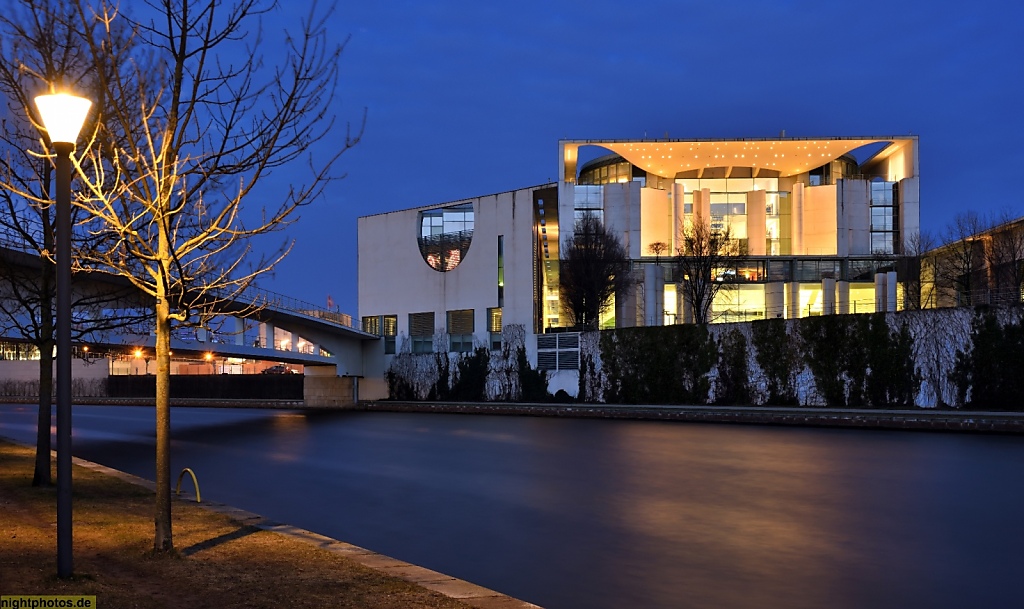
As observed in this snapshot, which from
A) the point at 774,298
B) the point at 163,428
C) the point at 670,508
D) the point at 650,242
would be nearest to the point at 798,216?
the point at 774,298

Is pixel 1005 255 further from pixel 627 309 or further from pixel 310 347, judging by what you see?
pixel 310 347

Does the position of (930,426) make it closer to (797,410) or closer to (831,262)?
(797,410)

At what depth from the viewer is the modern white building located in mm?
64000

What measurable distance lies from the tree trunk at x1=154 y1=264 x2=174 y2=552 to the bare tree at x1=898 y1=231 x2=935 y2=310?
6280 centimetres

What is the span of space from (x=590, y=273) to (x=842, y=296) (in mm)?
19233

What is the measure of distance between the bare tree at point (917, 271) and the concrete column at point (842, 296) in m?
3.85

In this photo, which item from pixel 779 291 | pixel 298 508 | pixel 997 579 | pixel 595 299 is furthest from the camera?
pixel 779 291

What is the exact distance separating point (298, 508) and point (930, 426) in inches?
1000

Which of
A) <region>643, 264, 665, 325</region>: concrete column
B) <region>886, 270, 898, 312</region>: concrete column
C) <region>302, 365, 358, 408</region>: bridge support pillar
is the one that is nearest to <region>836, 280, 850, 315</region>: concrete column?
<region>886, 270, 898, 312</region>: concrete column

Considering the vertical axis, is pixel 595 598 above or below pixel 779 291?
below

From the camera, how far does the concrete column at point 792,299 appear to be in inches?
2645

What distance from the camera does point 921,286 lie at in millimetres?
66438

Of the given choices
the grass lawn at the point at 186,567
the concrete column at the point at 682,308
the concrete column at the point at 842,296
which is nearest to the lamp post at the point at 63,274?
the grass lawn at the point at 186,567

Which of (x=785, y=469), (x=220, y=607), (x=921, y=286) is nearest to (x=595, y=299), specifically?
(x=921, y=286)
